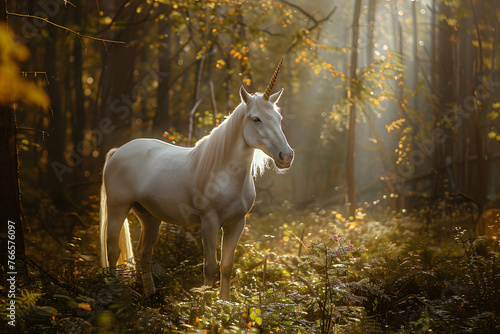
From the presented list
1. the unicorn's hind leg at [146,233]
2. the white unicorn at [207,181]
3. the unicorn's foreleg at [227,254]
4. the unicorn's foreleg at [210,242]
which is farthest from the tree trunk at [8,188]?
the unicorn's foreleg at [227,254]

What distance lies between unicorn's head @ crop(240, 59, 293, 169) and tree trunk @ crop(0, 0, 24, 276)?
2.33m

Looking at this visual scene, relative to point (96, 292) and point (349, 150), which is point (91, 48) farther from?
point (96, 292)

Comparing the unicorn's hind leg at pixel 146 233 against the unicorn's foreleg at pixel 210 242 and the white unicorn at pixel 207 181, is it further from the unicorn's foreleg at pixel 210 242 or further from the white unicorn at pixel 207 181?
the unicorn's foreleg at pixel 210 242

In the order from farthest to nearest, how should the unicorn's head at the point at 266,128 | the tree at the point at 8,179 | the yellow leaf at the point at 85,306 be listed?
1. the unicorn's head at the point at 266,128
2. the tree at the point at 8,179
3. the yellow leaf at the point at 85,306

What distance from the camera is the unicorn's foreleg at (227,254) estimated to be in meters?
4.88

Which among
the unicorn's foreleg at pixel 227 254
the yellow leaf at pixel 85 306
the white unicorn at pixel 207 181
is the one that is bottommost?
the yellow leaf at pixel 85 306

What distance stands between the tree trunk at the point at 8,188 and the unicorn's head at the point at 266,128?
2.33 metres

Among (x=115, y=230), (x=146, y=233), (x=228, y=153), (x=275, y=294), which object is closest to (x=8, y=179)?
(x=115, y=230)

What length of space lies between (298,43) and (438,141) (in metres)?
6.57

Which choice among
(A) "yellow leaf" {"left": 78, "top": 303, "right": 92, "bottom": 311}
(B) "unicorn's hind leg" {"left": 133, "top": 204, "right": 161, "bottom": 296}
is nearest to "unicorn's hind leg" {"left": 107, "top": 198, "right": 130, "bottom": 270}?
(B) "unicorn's hind leg" {"left": 133, "top": 204, "right": 161, "bottom": 296}

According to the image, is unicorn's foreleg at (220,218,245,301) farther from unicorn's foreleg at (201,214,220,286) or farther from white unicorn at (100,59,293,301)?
unicorn's foreleg at (201,214,220,286)

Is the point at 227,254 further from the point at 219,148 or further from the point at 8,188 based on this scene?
the point at 8,188

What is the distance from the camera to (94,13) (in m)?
12.8

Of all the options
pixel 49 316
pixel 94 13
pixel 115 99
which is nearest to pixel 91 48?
pixel 94 13
